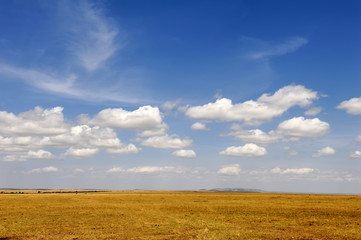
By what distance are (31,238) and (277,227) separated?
78.5ft

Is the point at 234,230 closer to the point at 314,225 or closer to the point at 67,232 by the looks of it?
the point at 314,225

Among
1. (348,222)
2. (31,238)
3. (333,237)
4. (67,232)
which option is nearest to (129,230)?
(67,232)

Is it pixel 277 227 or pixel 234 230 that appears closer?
pixel 234 230

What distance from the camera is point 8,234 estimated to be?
28453 millimetres

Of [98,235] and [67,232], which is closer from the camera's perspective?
[98,235]

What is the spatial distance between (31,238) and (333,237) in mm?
26443

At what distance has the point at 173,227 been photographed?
32.2 m

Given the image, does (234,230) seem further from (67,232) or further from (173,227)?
(67,232)

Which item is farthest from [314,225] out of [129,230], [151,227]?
[129,230]

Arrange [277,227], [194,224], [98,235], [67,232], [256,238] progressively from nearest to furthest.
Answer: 1. [256,238]
2. [98,235]
3. [67,232]
4. [277,227]
5. [194,224]

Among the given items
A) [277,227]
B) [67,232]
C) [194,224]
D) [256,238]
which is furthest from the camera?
[194,224]

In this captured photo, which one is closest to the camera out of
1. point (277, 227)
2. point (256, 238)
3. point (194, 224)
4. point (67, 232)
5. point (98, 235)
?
point (256, 238)

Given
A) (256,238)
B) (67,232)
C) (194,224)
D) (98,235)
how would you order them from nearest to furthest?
(256,238), (98,235), (67,232), (194,224)

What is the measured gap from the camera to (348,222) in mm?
36156
